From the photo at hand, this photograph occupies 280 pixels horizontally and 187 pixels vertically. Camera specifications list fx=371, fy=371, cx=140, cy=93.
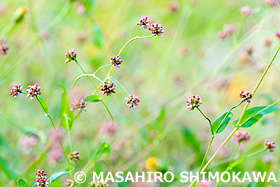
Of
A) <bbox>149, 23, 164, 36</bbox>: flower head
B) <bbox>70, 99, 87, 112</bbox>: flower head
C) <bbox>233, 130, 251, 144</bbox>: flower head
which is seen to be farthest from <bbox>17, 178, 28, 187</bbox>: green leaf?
<bbox>233, 130, 251, 144</bbox>: flower head

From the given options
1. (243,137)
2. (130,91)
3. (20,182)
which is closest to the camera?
(20,182)

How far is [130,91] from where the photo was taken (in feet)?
5.02

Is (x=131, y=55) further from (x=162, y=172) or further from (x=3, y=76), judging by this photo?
(x=162, y=172)

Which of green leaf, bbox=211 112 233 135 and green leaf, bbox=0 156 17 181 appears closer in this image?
green leaf, bbox=211 112 233 135

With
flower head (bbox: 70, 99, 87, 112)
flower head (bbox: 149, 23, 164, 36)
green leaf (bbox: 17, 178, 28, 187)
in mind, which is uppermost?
flower head (bbox: 149, 23, 164, 36)

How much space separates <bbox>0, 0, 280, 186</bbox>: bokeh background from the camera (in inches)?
42.2

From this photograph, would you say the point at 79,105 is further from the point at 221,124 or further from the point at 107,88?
the point at 221,124

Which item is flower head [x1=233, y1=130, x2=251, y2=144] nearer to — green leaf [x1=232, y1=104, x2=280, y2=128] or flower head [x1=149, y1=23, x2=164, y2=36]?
green leaf [x1=232, y1=104, x2=280, y2=128]

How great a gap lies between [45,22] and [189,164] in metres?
0.88

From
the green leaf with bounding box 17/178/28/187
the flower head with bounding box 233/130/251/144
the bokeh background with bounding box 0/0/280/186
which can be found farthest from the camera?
the bokeh background with bounding box 0/0/280/186

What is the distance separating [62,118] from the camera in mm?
699

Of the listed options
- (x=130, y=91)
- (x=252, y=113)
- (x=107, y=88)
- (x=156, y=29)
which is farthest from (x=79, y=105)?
(x=130, y=91)

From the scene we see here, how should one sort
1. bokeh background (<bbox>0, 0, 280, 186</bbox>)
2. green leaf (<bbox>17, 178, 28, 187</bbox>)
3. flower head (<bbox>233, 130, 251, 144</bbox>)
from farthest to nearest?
bokeh background (<bbox>0, 0, 280, 186</bbox>)
flower head (<bbox>233, 130, 251, 144</bbox>)
green leaf (<bbox>17, 178, 28, 187</bbox>)

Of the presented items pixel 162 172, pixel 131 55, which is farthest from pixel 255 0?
pixel 162 172
